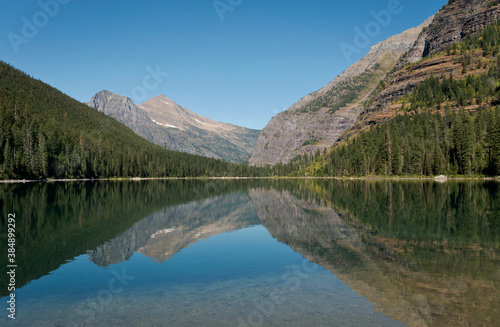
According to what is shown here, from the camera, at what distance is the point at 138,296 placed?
15.6 meters

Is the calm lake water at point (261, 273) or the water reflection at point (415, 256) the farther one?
the water reflection at point (415, 256)

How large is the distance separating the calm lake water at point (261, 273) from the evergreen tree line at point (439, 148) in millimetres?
109988

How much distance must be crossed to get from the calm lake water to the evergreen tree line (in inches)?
4330

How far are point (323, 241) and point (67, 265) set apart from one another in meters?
20.3

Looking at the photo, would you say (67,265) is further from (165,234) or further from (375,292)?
(375,292)

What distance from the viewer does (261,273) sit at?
64.6 feet

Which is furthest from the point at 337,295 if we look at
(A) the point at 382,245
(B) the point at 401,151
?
(B) the point at 401,151

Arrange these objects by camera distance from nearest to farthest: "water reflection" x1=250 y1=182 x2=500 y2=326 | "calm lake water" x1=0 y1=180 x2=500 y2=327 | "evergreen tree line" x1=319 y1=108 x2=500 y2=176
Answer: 1. "calm lake water" x1=0 y1=180 x2=500 y2=327
2. "water reflection" x1=250 y1=182 x2=500 y2=326
3. "evergreen tree line" x1=319 y1=108 x2=500 y2=176

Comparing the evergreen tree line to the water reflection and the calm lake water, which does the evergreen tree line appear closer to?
the water reflection

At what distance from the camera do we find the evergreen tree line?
12681 cm

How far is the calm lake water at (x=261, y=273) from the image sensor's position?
13125 mm

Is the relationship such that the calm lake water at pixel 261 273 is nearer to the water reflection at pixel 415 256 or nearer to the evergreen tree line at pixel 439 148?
the water reflection at pixel 415 256

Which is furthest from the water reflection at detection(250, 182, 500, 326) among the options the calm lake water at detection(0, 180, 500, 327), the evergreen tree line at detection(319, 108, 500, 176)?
the evergreen tree line at detection(319, 108, 500, 176)

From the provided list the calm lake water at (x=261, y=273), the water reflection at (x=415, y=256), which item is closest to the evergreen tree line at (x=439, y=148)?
the water reflection at (x=415, y=256)
